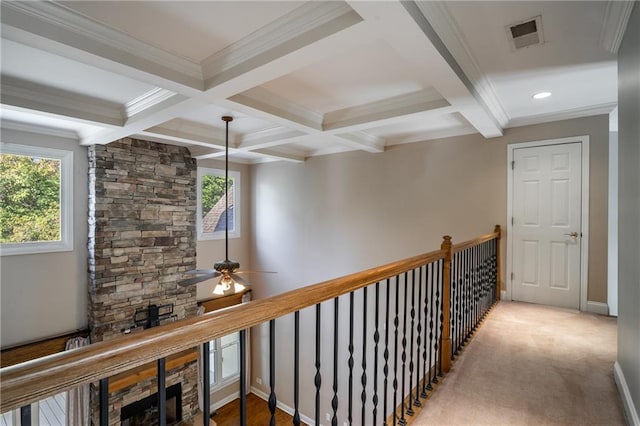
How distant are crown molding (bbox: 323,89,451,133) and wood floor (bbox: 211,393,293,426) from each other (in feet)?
17.1

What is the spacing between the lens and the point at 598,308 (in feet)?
11.8

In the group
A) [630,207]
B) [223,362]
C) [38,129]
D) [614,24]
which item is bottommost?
[223,362]

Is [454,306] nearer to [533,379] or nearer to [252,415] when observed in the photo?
[533,379]

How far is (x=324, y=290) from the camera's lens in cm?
121

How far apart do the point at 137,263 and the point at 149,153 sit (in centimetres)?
174

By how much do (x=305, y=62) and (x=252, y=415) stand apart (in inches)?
253

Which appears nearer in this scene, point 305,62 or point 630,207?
point 630,207

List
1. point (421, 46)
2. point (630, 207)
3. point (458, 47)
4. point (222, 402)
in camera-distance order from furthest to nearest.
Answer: point (222, 402) → point (458, 47) → point (421, 46) → point (630, 207)

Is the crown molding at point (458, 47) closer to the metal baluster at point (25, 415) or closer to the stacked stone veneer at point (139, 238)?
the metal baluster at point (25, 415)

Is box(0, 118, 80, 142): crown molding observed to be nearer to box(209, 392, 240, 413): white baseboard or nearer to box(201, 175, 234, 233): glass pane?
box(201, 175, 234, 233): glass pane

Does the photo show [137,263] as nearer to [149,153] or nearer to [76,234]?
[76,234]

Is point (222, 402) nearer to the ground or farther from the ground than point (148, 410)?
nearer to the ground

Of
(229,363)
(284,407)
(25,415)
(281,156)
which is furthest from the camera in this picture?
(229,363)

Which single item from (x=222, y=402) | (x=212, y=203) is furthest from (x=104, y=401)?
(x=222, y=402)
